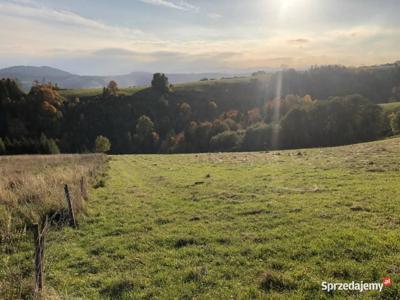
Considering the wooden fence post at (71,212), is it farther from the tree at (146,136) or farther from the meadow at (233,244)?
the tree at (146,136)

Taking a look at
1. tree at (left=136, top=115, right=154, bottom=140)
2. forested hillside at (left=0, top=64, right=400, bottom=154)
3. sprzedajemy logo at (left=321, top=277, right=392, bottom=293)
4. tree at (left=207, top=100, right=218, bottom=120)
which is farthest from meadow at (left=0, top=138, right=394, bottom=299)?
tree at (left=207, top=100, right=218, bottom=120)

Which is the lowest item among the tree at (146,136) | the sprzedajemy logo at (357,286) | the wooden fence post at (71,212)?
the tree at (146,136)

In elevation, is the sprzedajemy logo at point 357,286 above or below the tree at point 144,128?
above

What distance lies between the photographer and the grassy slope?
8.10 meters

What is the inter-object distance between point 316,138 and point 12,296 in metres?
104

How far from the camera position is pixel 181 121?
185 m

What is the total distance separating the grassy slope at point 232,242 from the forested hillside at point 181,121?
8156 centimetres

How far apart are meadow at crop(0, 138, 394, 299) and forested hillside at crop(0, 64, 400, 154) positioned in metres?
81.6

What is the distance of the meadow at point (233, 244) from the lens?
7.98 metres

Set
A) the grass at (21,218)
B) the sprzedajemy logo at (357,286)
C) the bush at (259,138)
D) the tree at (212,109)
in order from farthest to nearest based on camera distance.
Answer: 1. the tree at (212,109)
2. the bush at (259,138)
3. the grass at (21,218)
4. the sprzedajemy logo at (357,286)

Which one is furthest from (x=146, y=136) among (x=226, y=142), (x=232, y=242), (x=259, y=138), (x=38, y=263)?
(x=38, y=263)

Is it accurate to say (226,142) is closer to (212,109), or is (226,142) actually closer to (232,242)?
(212,109)

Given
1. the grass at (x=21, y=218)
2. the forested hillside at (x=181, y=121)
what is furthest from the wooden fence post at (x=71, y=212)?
the forested hillside at (x=181, y=121)

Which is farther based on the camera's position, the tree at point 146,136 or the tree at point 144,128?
the tree at point 144,128
